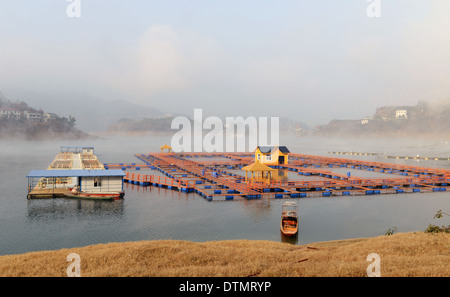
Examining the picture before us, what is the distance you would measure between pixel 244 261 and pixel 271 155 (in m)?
58.7

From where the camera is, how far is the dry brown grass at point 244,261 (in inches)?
443

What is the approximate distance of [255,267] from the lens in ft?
39.7

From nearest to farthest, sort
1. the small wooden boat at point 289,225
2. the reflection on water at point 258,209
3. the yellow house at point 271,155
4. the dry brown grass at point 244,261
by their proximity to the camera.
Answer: the dry brown grass at point 244,261 < the small wooden boat at point 289,225 < the reflection on water at point 258,209 < the yellow house at point 271,155

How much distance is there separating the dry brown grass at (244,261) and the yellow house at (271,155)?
5087cm

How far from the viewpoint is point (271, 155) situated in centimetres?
7194

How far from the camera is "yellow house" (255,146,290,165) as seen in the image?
68688mm

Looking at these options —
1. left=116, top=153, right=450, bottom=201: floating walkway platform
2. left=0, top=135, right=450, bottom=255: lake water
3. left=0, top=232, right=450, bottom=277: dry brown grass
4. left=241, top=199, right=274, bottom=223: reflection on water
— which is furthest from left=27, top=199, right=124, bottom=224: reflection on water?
left=0, top=232, right=450, bottom=277: dry brown grass

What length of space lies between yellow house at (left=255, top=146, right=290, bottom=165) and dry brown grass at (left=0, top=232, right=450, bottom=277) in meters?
50.9

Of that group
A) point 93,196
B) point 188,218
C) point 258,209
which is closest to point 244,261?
point 188,218

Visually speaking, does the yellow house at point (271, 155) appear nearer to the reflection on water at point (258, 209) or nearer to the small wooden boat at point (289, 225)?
the reflection on water at point (258, 209)

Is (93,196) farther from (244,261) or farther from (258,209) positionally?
(244,261)

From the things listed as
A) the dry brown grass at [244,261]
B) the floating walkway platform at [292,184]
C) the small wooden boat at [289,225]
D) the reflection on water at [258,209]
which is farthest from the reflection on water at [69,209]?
the dry brown grass at [244,261]
